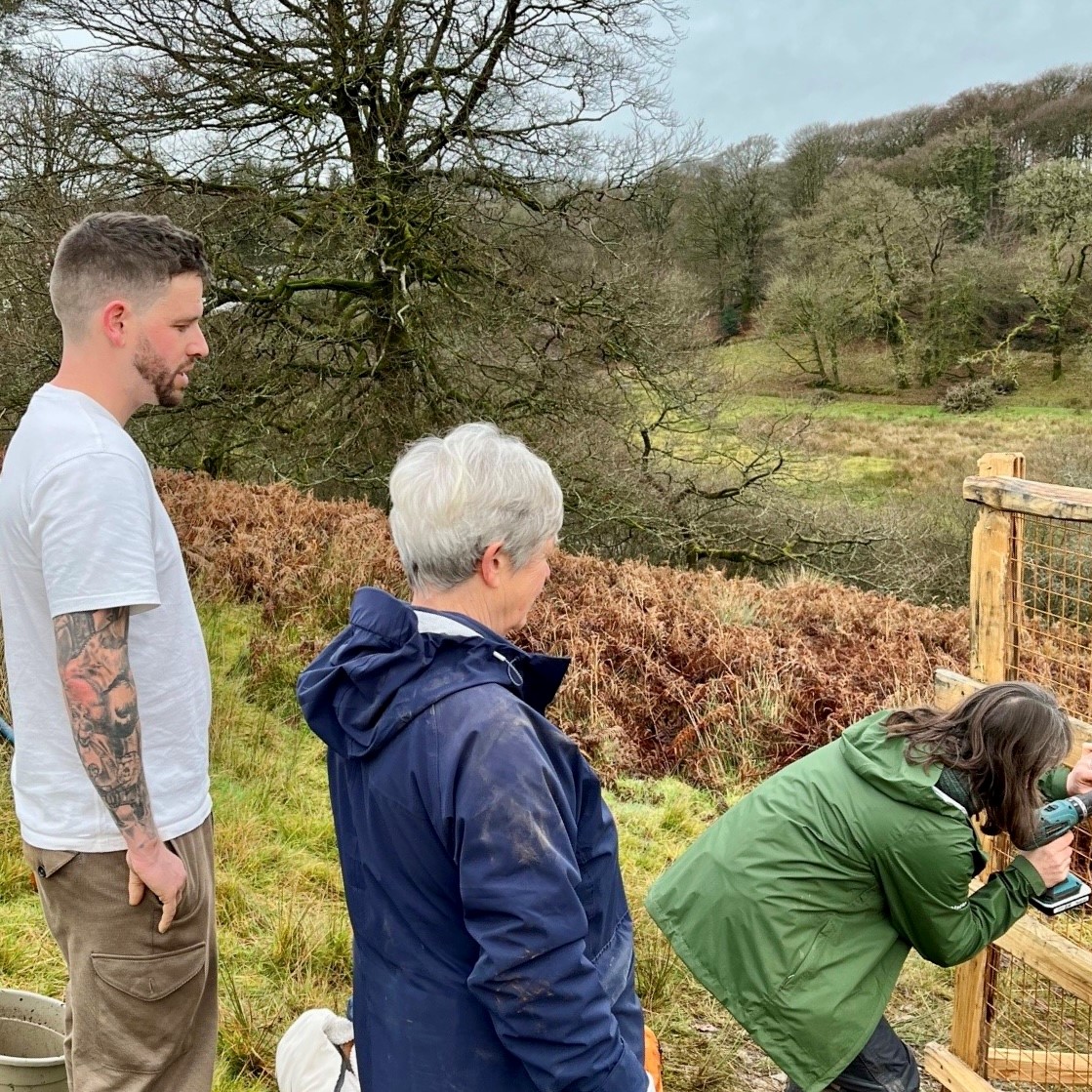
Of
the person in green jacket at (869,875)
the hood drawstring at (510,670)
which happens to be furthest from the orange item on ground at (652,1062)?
the hood drawstring at (510,670)

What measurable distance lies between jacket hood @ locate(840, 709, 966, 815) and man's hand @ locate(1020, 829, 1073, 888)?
14.5 inches

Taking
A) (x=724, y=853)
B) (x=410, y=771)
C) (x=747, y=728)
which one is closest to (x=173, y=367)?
(x=410, y=771)

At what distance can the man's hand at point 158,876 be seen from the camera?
1.88 meters

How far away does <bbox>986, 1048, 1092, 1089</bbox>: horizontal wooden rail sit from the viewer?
2992 millimetres

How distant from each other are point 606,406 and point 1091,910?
7977mm

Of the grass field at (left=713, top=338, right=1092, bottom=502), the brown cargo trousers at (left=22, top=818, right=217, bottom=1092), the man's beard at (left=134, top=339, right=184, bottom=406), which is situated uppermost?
the man's beard at (left=134, top=339, right=184, bottom=406)

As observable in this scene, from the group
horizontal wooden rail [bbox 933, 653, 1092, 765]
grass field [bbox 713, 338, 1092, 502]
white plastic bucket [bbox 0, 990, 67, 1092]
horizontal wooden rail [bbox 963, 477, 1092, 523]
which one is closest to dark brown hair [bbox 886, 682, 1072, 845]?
horizontal wooden rail [bbox 933, 653, 1092, 765]

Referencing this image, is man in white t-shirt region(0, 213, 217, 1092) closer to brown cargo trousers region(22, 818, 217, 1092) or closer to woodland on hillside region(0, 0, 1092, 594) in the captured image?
brown cargo trousers region(22, 818, 217, 1092)

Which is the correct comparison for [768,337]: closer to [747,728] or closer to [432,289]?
[432,289]

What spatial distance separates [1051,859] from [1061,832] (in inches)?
3.2

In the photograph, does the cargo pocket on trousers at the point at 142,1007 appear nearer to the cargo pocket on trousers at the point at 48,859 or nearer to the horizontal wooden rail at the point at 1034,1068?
the cargo pocket on trousers at the point at 48,859

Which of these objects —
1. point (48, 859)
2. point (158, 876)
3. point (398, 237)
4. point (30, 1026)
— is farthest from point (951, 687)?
point (398, 237)

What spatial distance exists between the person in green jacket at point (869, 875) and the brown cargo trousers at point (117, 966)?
1289mm

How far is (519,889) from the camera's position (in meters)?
1.36
